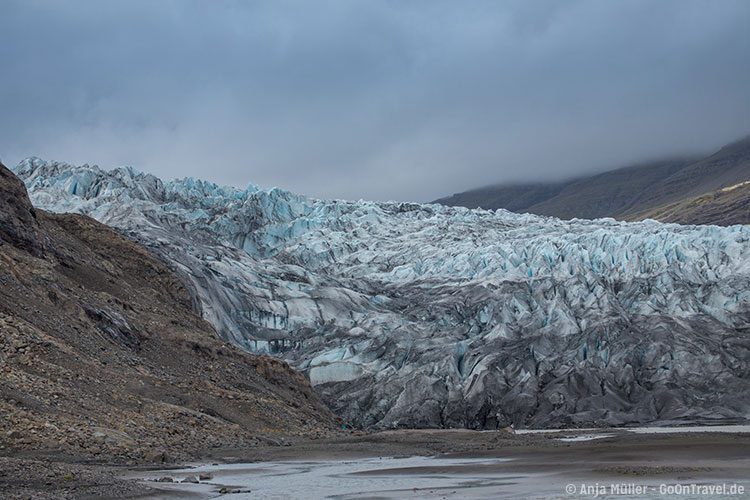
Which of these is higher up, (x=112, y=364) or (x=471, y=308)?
(x=471, y=308)

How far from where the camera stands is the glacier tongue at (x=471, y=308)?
75625mm

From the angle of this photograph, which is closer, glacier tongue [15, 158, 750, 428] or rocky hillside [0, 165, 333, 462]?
rocky hillside [0, 165, 333, 462]

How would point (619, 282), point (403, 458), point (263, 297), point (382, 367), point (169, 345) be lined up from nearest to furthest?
1. point (403, 458)
2. point (169, 345)
3. point (382, 367)
4. point (263, 297)
5. point (619, 282)

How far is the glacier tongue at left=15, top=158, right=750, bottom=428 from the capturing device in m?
75.6

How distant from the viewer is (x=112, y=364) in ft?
109

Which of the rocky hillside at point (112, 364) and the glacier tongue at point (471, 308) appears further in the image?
the glacier tongue at point (471, 308)

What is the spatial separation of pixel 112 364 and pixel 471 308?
191ft

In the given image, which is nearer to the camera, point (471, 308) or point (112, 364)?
point (112, 364)

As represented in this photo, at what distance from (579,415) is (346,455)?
44.3 meters

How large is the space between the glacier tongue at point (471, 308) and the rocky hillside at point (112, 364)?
24.6 meters

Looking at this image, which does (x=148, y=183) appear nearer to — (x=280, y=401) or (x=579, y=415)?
(x=579, y=415)

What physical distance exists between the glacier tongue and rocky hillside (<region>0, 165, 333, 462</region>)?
2460cm

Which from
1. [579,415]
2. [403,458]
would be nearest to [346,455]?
[403,458]

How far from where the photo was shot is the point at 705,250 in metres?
92.3
